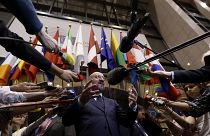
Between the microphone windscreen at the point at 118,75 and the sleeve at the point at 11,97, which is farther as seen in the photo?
the sleeve at the point at 11,97

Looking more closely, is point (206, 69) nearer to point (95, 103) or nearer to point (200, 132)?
point (200, 132)

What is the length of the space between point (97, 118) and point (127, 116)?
0.86 ft

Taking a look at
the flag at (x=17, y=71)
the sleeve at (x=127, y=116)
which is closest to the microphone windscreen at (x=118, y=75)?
the sleeve at (x=127, y=116)

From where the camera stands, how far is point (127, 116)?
2.46 meters

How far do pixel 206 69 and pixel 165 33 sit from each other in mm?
5776

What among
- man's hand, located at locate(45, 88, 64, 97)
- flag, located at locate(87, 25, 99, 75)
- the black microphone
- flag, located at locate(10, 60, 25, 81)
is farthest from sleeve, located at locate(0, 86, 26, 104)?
flag, located at locate(87, 25, 99, 75)

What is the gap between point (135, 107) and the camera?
2430mm

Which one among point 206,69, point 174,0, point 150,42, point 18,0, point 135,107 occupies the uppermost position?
point 174,0

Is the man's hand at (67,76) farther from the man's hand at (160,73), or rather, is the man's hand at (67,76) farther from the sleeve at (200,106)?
the sleeve at (200,106)

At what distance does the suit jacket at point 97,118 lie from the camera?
2383mm

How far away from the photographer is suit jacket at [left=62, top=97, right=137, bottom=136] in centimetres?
238

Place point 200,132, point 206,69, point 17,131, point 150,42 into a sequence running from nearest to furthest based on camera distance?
point 206,69, point 200,132, point 17,131, point 150,42

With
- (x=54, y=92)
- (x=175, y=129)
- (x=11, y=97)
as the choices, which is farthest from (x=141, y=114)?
(x=11, y=97)

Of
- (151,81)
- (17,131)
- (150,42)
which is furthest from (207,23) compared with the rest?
(17,131)
